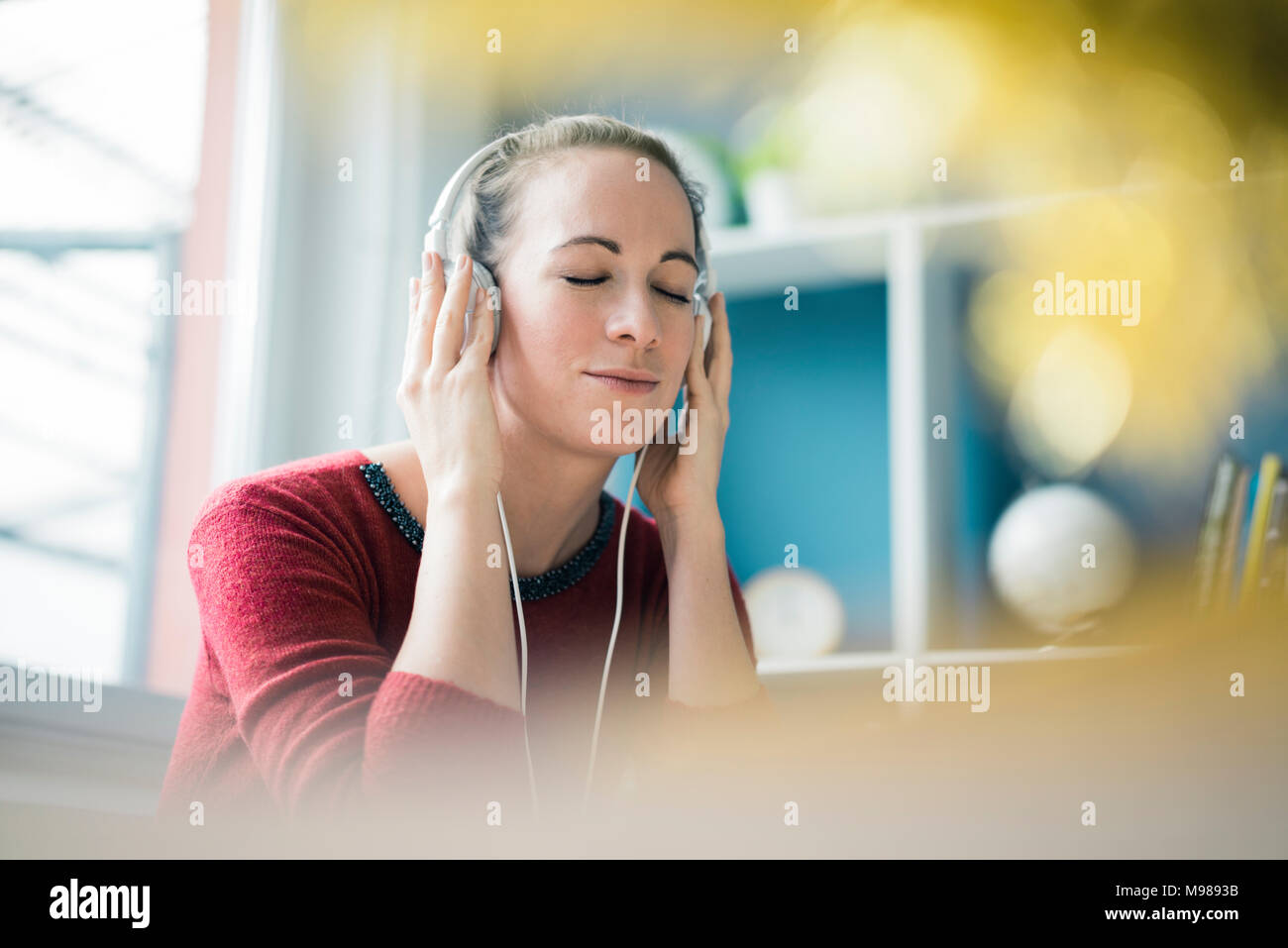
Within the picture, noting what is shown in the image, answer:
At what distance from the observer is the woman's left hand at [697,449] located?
102cm

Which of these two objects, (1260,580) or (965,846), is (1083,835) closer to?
(965,846)

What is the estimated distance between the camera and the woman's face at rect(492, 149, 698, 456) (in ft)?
3.03

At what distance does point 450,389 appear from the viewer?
2.89 ft

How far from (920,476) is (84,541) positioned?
1131 millimetres

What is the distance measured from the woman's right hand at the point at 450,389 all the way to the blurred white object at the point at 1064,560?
92cm

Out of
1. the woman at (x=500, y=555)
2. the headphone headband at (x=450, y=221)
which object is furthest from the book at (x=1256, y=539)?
→ the headphone headband at (x=450, y=221)

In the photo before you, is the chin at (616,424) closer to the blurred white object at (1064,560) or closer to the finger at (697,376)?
the finger at (697,376)

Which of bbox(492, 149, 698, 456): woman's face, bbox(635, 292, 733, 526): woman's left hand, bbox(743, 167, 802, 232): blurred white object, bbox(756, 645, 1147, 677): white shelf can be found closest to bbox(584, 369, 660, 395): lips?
bbox(492, 149, 698, 456): woman's face

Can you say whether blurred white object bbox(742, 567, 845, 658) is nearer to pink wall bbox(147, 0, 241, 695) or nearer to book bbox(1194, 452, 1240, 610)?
book bbox(1194, 452, 1240, 610)

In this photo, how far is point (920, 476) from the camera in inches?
61.8

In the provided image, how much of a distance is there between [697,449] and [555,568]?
0.59ft

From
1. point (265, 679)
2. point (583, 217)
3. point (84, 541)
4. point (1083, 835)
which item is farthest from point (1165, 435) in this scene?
point (84, 541)

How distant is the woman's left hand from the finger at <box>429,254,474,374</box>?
21 centimetres

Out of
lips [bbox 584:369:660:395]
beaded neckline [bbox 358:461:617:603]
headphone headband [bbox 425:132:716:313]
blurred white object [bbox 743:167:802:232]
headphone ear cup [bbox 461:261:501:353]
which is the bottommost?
beaded neckline [bbox 358:461:617:603]
